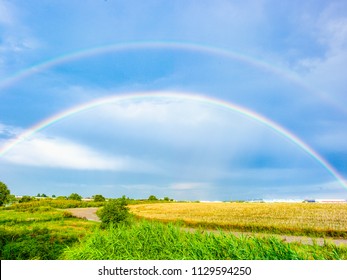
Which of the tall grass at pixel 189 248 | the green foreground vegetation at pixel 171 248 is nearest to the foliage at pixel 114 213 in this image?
the green foreground vegetation at pixel 171 248

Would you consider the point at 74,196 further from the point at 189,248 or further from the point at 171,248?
the point at 189,248

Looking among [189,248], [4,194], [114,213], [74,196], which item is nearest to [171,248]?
[189,248]

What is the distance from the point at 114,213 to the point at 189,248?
11.3 meters

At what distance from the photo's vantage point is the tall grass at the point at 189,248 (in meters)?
7.59

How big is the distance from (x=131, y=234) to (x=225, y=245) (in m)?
3.70

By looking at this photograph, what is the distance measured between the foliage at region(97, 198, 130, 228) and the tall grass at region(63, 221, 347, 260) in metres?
8.23

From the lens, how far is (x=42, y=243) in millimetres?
12461

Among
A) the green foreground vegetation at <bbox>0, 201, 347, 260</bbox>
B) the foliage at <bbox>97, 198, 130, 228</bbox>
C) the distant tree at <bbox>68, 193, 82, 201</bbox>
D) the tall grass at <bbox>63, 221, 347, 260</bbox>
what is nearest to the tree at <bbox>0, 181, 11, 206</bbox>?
the distant tree at <bbox>68, 193, 82, 201</bbox>

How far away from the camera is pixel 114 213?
19.2 metres

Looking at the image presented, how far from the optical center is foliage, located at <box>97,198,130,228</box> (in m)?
19.1

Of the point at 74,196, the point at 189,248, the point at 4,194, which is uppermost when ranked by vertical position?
the point at 74,196

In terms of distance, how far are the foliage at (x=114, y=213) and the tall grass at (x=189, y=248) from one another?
823cm

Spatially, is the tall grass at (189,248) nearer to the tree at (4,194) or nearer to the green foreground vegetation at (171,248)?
the green foreground vegetation at (171,248)

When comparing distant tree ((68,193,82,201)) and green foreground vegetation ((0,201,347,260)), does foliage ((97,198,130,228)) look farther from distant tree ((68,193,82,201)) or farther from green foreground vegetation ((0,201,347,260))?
distant tree ((68,193,82,201))
